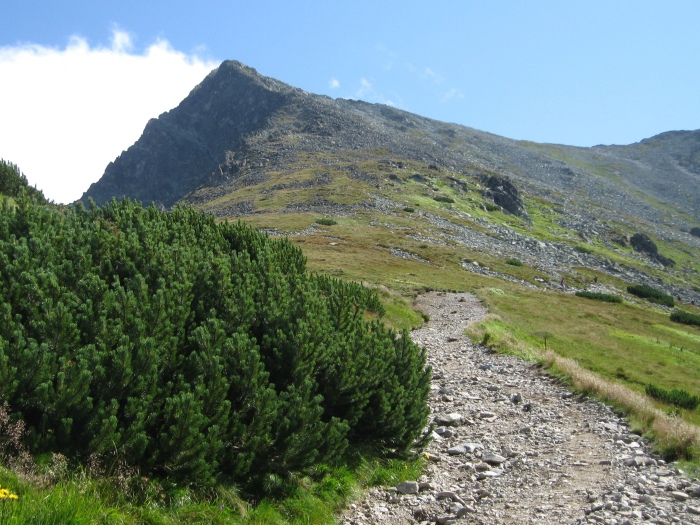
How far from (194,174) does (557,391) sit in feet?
556

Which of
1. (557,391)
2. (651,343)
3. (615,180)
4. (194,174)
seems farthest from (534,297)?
(615,180)

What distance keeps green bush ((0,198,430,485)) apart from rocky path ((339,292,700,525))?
141 cm

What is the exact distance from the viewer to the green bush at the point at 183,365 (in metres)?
6.72

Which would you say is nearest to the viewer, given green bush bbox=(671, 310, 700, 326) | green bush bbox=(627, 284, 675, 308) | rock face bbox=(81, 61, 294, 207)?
green bush bbox=(671, 310, 700, 326)

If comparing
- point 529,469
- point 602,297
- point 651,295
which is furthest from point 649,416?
point 651,295

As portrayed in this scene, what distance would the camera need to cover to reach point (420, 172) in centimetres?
11600

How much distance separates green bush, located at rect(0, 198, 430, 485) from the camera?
6.72 m

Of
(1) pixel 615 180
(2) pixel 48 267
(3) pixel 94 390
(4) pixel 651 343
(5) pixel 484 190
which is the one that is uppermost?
(1) pixel 615 180

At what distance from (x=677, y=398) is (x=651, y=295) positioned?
49448 millimetres

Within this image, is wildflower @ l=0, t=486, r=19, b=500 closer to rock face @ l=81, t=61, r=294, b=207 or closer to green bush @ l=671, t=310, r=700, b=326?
green bush @ l=671, t=310, r=700, b=326

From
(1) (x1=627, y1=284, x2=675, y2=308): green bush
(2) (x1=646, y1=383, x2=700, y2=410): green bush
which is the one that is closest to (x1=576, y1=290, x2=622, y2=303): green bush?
(1) (x1=627, y1=284, x2=675, y2=308): green bush

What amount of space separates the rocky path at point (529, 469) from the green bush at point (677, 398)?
5.60m

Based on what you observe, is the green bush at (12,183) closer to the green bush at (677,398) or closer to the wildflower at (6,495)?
the wildflower at (6,495)

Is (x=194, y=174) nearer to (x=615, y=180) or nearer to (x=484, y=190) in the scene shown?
(x=484, y=190)
